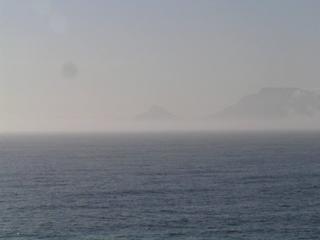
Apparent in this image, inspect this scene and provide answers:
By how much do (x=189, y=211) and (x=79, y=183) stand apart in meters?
44.7

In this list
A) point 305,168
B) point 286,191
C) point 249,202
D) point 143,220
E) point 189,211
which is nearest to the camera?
point 143,220

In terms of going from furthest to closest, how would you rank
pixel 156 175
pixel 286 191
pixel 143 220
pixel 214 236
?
pixel 156 175
pixel 286 191
pixel 143 220
pixel 214 236

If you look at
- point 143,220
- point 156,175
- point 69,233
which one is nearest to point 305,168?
point 156,175

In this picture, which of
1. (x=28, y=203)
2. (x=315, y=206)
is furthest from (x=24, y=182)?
(x=315, y=206)

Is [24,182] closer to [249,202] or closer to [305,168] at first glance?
[249,202]

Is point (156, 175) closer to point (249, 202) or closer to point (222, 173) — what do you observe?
point (222, 173)

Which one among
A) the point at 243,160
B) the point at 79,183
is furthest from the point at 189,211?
the point at 243,160

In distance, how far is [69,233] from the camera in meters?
75.1

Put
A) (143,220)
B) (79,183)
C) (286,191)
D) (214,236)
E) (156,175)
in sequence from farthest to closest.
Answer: (156,175), (79,183), (286,191), (143,220), (214,236)

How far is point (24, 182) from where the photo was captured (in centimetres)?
12706

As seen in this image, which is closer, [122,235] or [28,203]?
[122,235]

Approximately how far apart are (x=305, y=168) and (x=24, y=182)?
77248 millimetres

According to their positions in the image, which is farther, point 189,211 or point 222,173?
point 222,173

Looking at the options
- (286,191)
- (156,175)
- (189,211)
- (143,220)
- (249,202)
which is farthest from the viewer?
(156,175)
